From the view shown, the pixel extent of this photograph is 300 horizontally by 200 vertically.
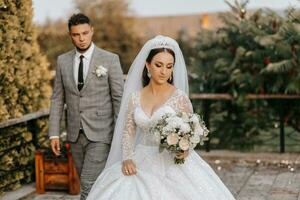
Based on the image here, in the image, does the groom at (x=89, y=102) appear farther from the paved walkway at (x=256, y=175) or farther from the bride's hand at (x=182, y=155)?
the paved walkway at (x=256, y=175)

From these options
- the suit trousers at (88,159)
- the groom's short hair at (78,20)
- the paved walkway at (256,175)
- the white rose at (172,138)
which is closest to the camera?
the white rose at (172,138)

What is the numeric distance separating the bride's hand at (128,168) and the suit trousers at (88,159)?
89 cm

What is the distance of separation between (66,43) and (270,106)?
55.7 feet

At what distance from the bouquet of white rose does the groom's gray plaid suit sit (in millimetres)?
1281

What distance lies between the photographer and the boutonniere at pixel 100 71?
5949 millimetres

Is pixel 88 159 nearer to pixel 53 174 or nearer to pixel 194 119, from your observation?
pixel 194 119

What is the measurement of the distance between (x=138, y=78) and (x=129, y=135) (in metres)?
0.59

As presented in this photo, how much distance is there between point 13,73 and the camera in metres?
8.14

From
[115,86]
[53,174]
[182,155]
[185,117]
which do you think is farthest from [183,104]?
[53,174]

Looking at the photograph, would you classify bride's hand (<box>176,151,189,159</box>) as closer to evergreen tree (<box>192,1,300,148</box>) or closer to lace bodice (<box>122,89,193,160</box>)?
lace bodice (<box>122,89,193,160</box>)

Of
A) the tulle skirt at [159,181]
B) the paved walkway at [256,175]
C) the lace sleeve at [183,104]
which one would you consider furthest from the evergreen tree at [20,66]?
the lace sleeve at [183,104]

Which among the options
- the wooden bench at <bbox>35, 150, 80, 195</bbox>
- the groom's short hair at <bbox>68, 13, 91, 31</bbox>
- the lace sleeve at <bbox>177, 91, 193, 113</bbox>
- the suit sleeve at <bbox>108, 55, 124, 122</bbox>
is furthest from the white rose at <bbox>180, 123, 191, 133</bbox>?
the wooden bench at <bbox>35, 150, 80, 195</bbox>

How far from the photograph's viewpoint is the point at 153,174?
4.99 m

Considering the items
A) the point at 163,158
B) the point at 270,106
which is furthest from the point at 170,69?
the point at 270,106
